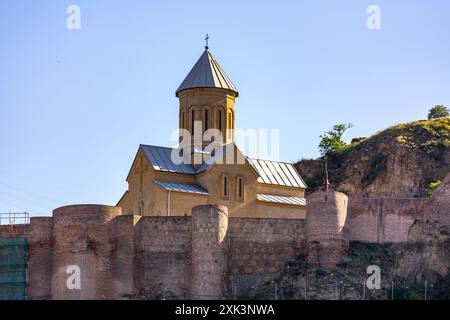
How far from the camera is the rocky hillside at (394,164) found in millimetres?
71562

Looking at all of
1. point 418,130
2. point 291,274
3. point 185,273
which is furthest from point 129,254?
point 418,130

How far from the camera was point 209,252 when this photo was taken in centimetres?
5316

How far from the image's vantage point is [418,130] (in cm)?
7381

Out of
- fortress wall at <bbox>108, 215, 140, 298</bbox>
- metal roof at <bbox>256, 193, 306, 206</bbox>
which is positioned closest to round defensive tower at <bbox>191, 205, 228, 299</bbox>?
fortress wall at <bbox>108, 215, 140, 298</bbox>

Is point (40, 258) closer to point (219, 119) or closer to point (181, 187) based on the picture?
point (181, 187)

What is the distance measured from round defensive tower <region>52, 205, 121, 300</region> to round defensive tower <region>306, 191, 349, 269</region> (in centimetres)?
680

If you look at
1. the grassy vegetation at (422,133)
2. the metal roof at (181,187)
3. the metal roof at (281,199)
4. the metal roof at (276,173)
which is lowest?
the metal roof at (281,199)

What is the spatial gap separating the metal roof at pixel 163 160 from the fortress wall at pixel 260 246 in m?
6.27

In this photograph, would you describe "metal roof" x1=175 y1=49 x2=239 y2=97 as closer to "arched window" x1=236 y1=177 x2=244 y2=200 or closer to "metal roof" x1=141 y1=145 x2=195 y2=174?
"metal roof" x1=141 y1=145 x2=195 y2=174

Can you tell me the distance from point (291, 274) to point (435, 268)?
5.05 metres

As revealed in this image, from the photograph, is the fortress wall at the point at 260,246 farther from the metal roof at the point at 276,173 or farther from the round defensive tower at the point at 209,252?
the metal roof at the point at 276,173

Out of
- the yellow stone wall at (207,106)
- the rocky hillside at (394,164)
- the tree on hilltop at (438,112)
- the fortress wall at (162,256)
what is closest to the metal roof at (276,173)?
the yellow stone wall at (207,106)
